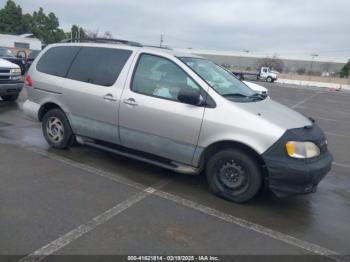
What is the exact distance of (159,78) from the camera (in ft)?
16.4

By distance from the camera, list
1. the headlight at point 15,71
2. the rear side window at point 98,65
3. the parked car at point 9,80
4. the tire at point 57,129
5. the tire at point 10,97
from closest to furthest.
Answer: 1. the rear side window at point 98,65
2. the tire at point 57,129
3. the parked car at point 9,80
4. the headlight at point 15,71
5. the tire at point 10,97

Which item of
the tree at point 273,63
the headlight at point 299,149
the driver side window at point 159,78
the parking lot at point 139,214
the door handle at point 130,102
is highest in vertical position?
the tree at point 273,63

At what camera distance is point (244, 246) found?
139 inches

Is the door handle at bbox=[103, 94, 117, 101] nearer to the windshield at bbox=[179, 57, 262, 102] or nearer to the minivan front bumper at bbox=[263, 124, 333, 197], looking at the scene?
the windshield at bbox=[179, 57, 262, 102]

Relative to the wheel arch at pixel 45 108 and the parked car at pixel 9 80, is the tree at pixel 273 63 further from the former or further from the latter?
the wheel arch at pixel 45 108

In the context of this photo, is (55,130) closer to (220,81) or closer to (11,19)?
(220,81)

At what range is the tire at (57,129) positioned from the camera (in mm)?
5902

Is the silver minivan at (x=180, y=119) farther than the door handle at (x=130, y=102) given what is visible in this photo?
No

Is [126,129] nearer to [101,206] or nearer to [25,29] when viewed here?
[101,206]

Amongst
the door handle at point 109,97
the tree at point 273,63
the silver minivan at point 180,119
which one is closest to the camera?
the silver minivan at point 180,119

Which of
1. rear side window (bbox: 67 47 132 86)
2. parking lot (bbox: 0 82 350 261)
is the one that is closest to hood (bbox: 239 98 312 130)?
parking lot (bbox: 0 82 350 261)

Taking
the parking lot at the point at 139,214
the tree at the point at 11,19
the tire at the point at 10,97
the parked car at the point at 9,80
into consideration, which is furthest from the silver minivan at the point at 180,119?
the tree at the point at 11,19

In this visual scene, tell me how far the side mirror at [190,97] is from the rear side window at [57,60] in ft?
7.48

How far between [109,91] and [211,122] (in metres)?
1.64
